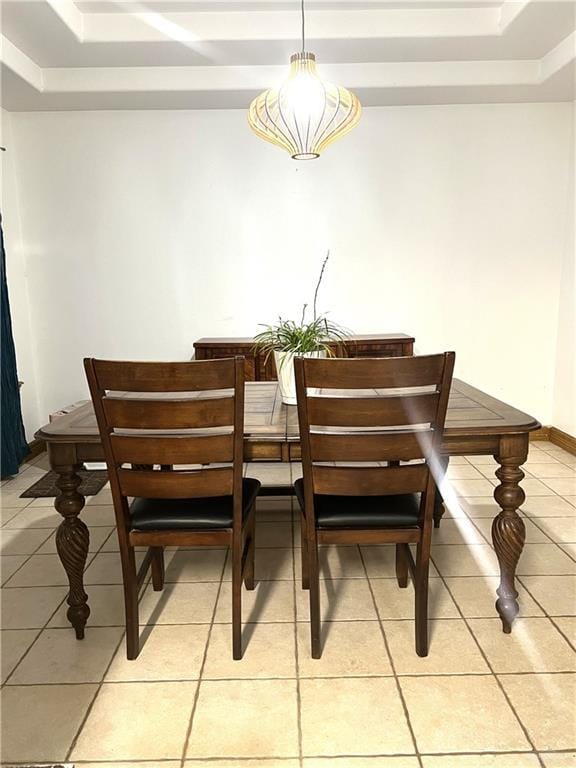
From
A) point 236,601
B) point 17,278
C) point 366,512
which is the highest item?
point 17,278

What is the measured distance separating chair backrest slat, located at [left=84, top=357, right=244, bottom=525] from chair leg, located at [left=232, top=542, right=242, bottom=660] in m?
0.12

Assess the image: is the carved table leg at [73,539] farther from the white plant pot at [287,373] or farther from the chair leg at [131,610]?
the white plant pot at [287,373]

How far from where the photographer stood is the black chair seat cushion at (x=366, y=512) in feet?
5.45

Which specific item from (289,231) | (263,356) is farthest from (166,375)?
(289,231)

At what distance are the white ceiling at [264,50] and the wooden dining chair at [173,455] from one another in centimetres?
227

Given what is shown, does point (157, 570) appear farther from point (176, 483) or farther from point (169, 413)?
point (169, 413)

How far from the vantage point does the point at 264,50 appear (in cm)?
309

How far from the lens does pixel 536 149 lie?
3.80 meters

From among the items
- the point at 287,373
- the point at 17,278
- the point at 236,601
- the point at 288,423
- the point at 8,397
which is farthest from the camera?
the point at 17,278

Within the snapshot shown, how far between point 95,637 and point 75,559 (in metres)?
0.30

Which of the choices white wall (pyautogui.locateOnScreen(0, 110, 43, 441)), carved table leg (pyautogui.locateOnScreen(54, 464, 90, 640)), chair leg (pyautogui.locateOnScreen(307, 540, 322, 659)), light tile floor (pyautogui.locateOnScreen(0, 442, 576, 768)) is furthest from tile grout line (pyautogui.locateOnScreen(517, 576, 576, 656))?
white wall (pyautogui.locateOnScreen(0, 110, 43, 441))

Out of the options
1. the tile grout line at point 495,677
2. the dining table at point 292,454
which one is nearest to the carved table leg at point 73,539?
the dining table at point 292,454

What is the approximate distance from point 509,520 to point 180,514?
43.9 inches

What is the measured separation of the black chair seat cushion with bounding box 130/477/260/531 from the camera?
1664mm
